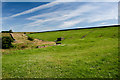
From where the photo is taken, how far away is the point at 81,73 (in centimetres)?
921

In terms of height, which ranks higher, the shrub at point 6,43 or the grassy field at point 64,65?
the shrub at point 6,43

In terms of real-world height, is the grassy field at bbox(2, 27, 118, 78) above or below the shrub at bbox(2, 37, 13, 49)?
below

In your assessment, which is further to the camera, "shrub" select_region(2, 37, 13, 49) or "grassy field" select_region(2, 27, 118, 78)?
"shrub" select_region(2, 37, 13, 49)

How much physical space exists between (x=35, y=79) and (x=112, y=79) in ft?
23.7

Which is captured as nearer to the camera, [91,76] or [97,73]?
[91,76]

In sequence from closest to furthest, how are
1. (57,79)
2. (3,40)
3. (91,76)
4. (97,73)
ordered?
(57,79) → (91,76) → (97,73) → (3,40)

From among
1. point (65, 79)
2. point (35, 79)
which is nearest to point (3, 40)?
point (35, 79)

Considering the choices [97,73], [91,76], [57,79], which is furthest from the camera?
[97,73]

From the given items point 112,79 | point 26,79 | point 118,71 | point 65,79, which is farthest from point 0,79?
point 118,71

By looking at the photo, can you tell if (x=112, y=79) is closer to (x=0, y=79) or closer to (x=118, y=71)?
(x=118, y=71)

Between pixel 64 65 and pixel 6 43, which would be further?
pixel 6 43

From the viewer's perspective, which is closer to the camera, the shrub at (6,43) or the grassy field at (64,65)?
the grassy field at (64,65)

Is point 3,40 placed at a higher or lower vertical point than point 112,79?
higher

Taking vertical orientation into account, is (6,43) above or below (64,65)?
above
